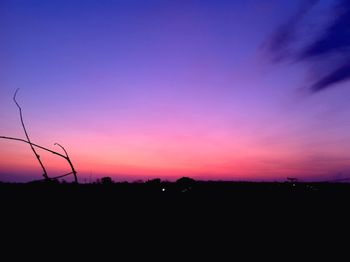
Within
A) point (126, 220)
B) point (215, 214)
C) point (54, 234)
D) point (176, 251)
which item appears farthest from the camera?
point (215, 214)

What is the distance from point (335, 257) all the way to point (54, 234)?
9.47 metres

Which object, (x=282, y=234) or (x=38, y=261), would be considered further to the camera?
(x=282, y=234)

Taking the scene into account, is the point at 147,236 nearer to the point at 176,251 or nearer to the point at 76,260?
the point at 176,251

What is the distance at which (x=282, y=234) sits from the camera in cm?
1415

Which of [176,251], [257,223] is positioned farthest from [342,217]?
[176,251]

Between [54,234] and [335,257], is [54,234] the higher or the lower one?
the higher one

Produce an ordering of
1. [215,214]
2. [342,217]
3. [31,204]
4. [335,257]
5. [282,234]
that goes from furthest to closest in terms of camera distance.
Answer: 1. [342,217]
2. [215,214]
3. [282,234]
4. [335,257]
5. [31,204]

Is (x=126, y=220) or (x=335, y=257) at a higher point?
(x=126, y=220)

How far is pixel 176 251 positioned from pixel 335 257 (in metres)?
5.68

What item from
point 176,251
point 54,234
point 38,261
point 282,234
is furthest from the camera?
point 282,234

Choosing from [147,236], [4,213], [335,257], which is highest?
[4,213]

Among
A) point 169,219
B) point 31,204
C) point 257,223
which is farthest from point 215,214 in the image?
point 31,204

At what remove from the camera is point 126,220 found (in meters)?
13.1

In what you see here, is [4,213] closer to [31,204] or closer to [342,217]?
[31,204]
